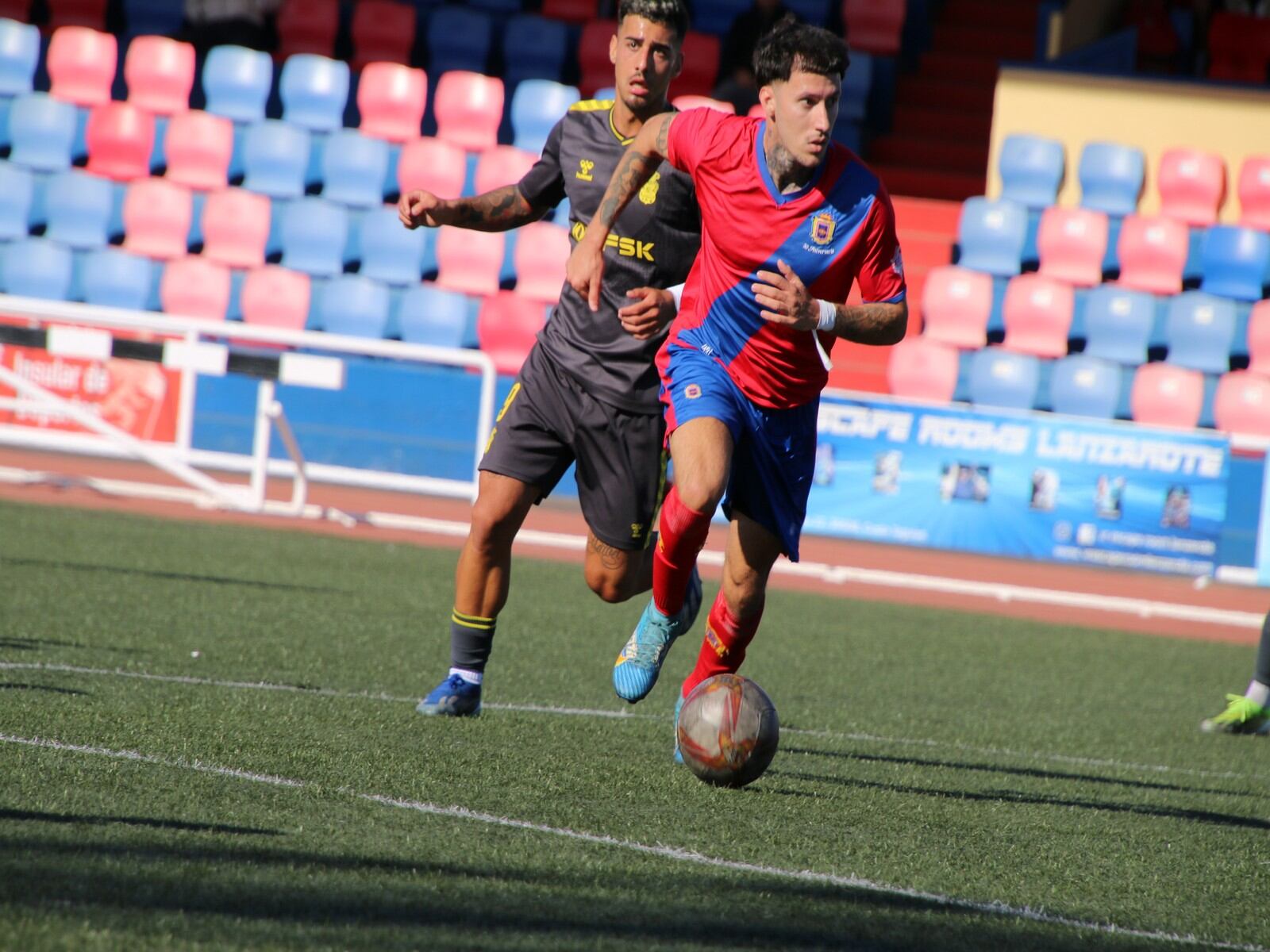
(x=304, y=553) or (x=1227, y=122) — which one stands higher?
(x=1227, y=122)

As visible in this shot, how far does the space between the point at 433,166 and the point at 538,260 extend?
1.61 meters

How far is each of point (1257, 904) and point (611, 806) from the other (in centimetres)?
160

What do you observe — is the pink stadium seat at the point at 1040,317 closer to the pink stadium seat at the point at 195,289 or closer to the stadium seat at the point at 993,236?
the stadium seat at the point at 993,236

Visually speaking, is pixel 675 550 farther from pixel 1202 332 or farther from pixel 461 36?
pixel 461 36

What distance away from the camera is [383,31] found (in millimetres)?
18438

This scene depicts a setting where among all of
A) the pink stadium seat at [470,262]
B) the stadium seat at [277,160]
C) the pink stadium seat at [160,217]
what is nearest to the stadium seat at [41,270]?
the pink stadium seat at [160,217]

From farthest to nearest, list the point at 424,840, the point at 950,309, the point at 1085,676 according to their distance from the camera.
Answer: the point at 950,309, the point at 1085,676, the point at 424,840

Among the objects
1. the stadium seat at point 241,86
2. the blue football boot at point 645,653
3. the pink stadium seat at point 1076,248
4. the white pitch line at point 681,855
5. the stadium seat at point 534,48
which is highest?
the stadium seat at point 534,48

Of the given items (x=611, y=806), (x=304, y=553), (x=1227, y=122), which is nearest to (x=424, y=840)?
(x=611, y=806)

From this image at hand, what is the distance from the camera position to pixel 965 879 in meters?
3.92

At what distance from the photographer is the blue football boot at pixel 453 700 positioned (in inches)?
218

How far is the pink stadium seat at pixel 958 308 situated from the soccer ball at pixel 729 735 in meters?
11.0

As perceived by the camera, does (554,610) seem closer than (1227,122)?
Yes

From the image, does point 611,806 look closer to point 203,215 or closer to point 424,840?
point 424,840
